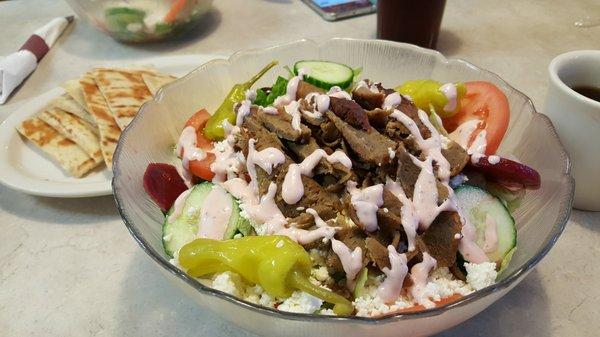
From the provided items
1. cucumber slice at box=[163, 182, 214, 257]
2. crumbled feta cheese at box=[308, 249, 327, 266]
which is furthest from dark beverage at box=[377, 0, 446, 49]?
crumbled feta cheese at box=[308, 249, 327, 266]

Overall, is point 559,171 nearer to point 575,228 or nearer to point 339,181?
point 575,228

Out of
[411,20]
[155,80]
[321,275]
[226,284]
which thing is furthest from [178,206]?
[411,20]

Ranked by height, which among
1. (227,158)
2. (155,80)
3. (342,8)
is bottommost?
(342,8)

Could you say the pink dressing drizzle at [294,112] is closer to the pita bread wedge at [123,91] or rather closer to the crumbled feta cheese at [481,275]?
the crumbled feta cheese at [481,275]

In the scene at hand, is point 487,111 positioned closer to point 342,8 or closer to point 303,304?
point 303,304

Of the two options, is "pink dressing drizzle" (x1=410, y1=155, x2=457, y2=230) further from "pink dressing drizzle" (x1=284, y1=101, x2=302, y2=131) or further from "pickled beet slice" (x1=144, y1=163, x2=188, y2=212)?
"pickled beet slice" (x1=144, y1=163, x2=188, y2=212)

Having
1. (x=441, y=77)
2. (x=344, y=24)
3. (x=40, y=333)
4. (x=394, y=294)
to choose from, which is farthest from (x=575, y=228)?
(x=344, y=24)

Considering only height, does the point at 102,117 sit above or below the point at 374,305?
below

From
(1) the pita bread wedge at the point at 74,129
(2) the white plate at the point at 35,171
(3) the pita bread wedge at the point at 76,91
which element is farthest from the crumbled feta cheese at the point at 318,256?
(3) the pita bread wedge at the point at 76,91
